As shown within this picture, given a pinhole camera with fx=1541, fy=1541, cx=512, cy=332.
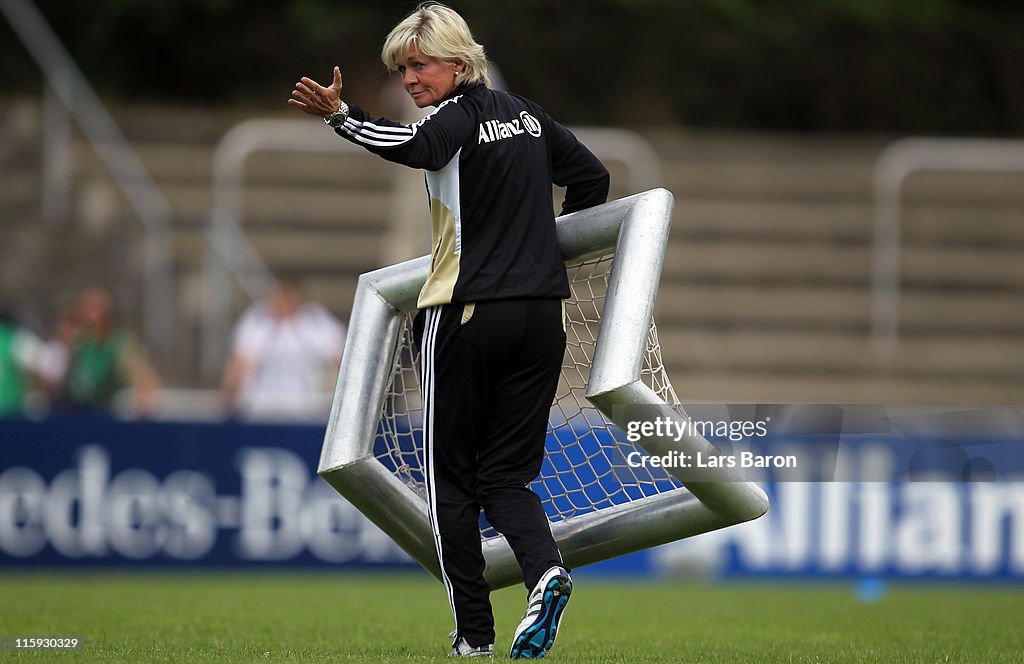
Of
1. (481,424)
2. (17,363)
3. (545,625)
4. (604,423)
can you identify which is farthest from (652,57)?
(545,625)

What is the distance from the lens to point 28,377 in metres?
12.4

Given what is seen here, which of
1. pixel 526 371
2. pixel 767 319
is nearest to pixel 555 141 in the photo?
pixel 526 371

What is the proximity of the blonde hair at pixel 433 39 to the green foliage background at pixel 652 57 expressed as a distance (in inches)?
492

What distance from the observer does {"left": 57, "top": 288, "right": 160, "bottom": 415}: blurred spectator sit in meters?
11.8

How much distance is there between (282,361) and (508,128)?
7.26 meters

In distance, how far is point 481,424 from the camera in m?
5.07

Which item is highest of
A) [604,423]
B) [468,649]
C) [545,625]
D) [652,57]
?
[652,57]

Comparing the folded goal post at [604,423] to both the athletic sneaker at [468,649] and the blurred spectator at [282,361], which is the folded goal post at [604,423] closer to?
the athletic sneaker at [468,649]

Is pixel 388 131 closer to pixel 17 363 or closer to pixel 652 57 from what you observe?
pixel 17 363

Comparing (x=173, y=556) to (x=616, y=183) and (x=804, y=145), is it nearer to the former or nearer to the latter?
(x=616, y=183)

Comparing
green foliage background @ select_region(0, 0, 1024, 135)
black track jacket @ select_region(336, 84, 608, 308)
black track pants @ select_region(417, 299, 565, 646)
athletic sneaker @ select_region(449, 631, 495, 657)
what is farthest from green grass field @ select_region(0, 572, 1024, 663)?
green foliage background @ select_region(0, 0, 1024, 135)

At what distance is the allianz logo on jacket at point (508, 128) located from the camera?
197 inches

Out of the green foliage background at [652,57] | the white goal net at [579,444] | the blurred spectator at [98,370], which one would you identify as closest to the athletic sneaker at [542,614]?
the white goal net at [579,444]

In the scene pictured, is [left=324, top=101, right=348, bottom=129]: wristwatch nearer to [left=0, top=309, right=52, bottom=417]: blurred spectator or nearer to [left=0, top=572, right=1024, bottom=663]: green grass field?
[left=0, top=572, right=1024, bottom=663]: green grass field
